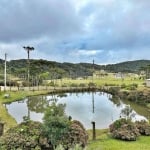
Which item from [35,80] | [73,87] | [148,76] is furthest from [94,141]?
[148,76]

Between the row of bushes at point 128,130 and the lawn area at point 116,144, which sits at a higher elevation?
the row of bushes at point 128,130

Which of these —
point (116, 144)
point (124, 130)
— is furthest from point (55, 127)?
point (124, 130)

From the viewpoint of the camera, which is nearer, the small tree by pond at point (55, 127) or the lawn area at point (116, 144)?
the small tree by pond at point (55, 127)

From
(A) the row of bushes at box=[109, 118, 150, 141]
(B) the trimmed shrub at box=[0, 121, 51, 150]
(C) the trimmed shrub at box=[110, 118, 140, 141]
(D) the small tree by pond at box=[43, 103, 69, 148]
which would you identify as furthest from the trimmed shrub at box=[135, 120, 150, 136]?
(B) the trimmed shrub at box=[0, 121, 51, 150]

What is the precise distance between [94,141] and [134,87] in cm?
5554

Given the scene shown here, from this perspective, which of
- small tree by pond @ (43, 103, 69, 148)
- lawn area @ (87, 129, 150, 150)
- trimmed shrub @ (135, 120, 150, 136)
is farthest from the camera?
trimmed shrub @ (135, 120, 150, 136)

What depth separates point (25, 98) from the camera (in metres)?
69.3

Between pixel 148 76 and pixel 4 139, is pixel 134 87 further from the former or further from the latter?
pixel 4 139

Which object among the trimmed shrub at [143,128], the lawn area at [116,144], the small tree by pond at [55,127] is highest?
the small tree by pond at [55,127]

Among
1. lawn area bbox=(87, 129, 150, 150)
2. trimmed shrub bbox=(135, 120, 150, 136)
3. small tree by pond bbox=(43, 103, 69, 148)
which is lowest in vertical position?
lawn area bbox=(87, 129, 150, 150)

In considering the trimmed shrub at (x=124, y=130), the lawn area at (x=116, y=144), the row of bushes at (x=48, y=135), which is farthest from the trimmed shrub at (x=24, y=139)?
the trimmed shrub at (x=124, y=130)

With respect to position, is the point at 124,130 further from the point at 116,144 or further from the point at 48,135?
the point at 48,135

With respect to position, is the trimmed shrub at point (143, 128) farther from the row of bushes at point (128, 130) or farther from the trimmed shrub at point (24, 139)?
the trimmed shrub at point (24, 139)

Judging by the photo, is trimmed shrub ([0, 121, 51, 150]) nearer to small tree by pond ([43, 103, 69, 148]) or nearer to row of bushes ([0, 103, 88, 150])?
row of bushes ([0, 103, 88, 150])
